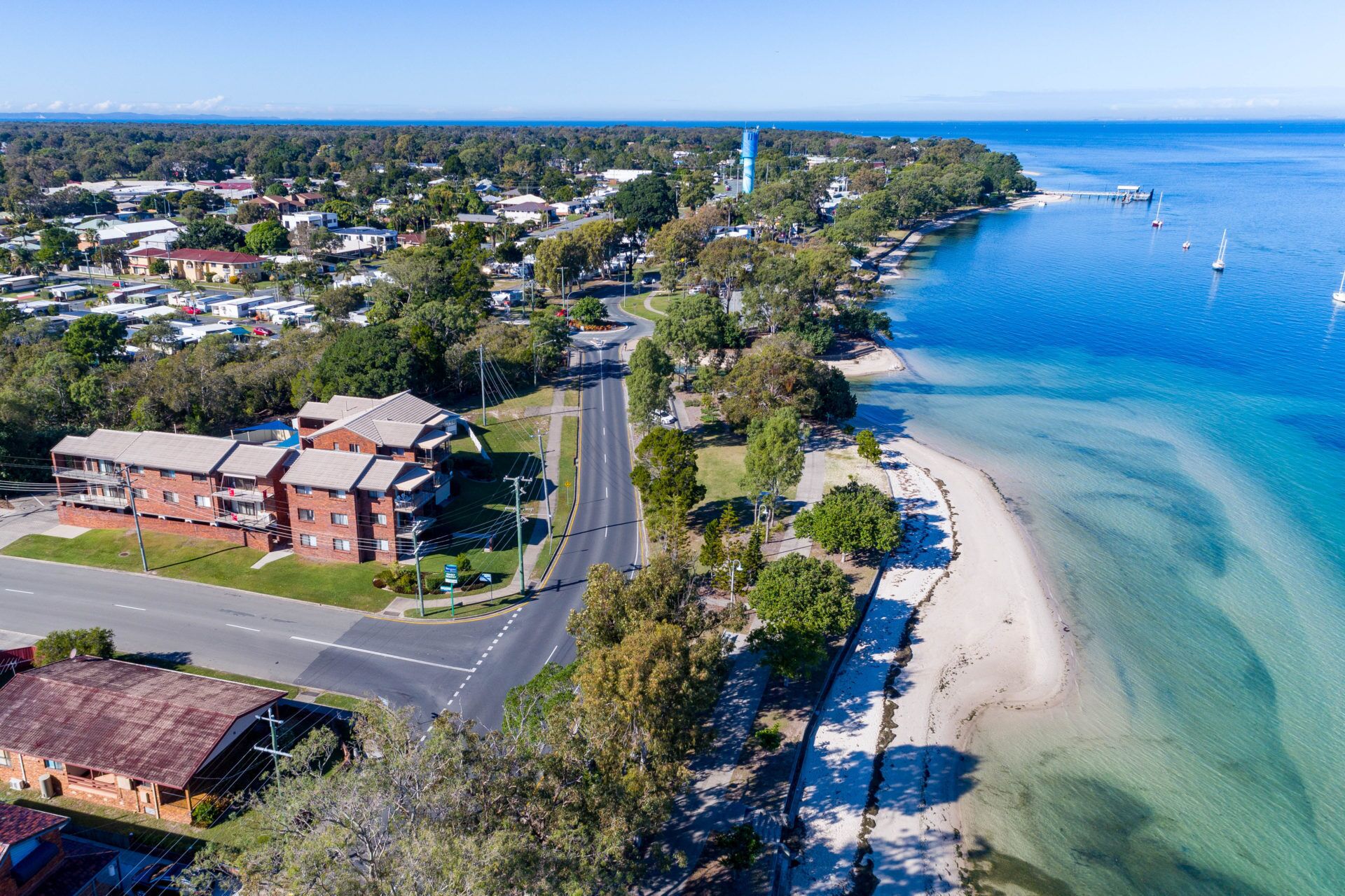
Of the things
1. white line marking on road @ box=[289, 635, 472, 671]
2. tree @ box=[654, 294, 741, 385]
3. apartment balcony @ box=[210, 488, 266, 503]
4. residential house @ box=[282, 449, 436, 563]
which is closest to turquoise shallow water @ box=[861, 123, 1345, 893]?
tree @ box=[654, 294, 741, 385]

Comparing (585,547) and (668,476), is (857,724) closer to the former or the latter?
(668,476)

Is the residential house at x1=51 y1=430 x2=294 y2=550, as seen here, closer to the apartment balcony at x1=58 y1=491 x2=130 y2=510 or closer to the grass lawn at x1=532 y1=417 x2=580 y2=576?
the apartment balcony at x1=58 y1=491 x2=130 y2=510

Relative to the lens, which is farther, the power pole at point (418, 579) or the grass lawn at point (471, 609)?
the grass lawn at point (471, 609)

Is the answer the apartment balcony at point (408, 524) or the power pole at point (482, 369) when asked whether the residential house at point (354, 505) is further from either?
the power pole at point (482, 369)

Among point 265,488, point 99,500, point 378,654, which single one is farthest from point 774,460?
point 99,500

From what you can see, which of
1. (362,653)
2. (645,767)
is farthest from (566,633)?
(645,767)

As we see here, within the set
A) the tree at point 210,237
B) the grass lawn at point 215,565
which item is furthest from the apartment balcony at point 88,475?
the tree at point 210,237

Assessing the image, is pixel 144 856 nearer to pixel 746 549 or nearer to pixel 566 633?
pixel 566 633
